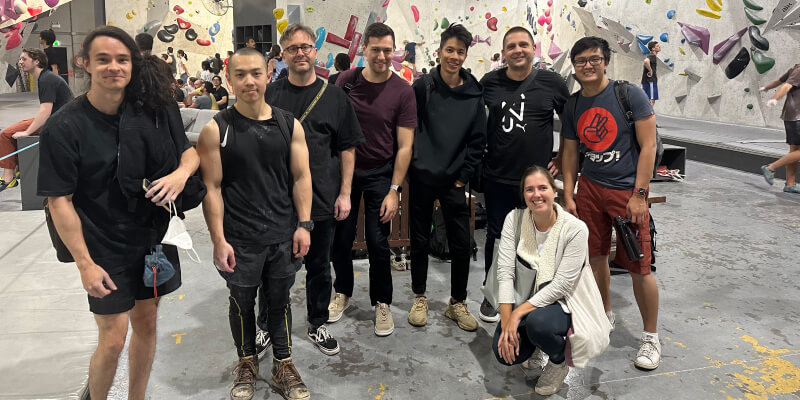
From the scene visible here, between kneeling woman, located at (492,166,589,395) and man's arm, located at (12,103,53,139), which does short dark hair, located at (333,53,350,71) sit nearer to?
man's arm, located at (12,103,53,139)

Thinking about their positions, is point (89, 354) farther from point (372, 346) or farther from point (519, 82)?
point (519, 82)

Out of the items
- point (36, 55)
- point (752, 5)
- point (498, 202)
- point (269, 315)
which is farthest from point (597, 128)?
point (752, 5)

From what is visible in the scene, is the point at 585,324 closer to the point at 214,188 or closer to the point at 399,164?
the point at 399,164

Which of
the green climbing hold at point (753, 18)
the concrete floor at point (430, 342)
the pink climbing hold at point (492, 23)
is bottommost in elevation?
the concrete floor at point (430, 342)

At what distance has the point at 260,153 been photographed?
2213mm

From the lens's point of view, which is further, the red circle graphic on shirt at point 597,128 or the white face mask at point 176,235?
the red circle graphic on shirt at point 597,128

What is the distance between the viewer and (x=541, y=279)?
2479mm

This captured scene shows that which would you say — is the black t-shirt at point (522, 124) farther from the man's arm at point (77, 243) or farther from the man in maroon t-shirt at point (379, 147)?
the man's arm at point (77, 243)

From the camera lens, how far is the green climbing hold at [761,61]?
34.1ft

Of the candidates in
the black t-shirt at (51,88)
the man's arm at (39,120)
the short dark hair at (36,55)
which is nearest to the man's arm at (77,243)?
the black t-shirt at (51,88)

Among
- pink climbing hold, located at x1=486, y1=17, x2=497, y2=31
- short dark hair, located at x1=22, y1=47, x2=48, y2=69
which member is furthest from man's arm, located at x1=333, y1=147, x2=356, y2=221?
pink climbing hold, located at x1=486, y1=17, x2=497, y2=31

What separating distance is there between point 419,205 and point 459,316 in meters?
0.72

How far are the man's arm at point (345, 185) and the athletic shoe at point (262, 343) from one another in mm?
765

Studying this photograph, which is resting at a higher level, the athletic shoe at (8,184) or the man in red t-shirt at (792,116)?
the man in red t-shirt at (792,116)
